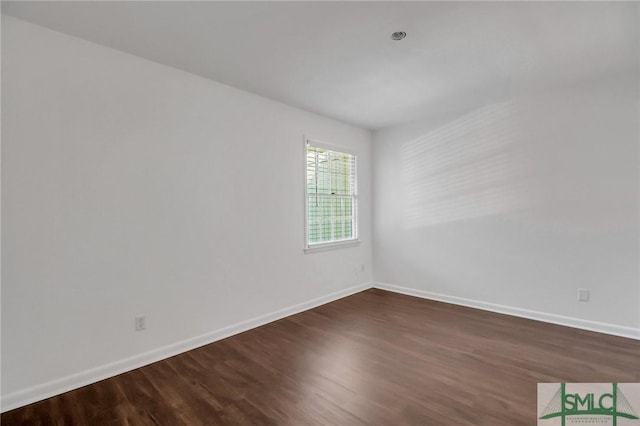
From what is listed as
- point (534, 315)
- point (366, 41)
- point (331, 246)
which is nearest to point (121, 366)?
point (331, 246)

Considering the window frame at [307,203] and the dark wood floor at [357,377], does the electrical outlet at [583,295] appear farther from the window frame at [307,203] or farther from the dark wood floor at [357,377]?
the window frame at [307,203]

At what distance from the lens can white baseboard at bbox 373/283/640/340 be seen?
297 centimetres

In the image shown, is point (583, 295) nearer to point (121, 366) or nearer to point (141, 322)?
point (141, 322)

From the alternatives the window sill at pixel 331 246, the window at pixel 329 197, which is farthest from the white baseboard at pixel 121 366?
the window at pixel 329 197

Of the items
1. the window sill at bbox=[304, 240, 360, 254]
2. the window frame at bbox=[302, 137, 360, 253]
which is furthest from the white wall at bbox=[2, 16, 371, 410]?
the window sill at bbox=[304, 240, 360, 254]

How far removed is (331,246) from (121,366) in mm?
2613

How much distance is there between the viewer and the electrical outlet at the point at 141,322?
2482mm

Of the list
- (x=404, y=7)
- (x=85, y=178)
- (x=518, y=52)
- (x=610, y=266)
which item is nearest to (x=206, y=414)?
(x=85, y=178)

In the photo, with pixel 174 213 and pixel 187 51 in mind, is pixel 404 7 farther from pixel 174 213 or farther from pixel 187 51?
pixel 174 213

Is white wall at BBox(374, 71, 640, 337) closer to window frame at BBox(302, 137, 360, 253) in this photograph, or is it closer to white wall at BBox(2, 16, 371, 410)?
window frame at BBox(302, 137, 360, 253)

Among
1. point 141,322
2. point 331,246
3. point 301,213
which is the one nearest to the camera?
point 141,322

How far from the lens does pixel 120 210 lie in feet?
7.88

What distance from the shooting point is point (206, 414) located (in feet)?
6.16

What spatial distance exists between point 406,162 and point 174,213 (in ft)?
10.6
